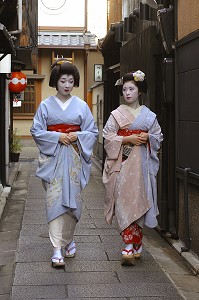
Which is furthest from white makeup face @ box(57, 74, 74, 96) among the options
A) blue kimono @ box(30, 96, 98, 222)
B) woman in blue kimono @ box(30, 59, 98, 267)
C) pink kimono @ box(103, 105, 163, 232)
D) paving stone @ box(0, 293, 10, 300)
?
paving stone @ box(0, 293, 10, 300)

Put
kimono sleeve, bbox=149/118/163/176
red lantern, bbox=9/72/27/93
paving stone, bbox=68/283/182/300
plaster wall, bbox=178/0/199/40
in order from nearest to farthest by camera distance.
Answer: paving stone, bbox=68/283/182/300
kimono sleeve, bbox=149/118/163/176
plaster wall, bbox=178/0/199/40
red lantern, bbox=9/72/27/93

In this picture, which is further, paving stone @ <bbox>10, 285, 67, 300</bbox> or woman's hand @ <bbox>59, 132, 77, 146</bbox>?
woman's hand @ <bbox>59, 132, 77, 146</bbox>

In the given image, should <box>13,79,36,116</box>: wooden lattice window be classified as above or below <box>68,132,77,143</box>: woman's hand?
above

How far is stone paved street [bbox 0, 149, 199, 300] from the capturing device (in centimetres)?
589

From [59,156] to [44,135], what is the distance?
1.01ft

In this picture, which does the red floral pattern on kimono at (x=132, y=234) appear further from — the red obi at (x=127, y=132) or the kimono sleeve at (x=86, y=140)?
the red obi at (x=127, y=132)

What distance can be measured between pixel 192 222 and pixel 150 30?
342 centimetres

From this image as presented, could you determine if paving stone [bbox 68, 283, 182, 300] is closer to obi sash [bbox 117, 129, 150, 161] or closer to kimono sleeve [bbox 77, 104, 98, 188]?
kimono sleeve [bbox 77, 104, 98, 188]

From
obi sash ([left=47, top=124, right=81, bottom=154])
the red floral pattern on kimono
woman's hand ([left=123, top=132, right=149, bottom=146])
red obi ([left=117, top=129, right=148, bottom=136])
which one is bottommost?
the red floral pattern on kimono

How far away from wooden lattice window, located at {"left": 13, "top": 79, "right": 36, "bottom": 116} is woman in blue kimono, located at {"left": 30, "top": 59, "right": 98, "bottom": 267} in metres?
28.8

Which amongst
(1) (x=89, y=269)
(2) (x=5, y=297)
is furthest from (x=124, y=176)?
(2) (x=5, y=297)

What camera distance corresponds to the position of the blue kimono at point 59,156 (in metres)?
6.94

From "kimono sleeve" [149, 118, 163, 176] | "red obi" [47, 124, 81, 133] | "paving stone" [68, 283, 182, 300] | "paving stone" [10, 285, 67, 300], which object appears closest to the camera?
"paving stone" [10, 285, 67, 300]

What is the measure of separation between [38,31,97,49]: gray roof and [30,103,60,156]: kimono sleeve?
93.2 feet
